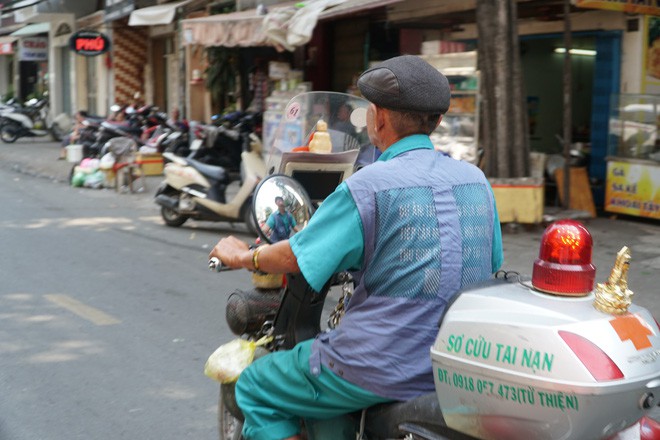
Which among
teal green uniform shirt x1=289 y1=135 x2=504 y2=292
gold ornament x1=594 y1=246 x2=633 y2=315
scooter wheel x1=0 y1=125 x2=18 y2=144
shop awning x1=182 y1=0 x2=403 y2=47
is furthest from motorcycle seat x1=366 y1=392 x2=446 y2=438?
scooter wheel x1=0 y1=125 x2=18 y2=144

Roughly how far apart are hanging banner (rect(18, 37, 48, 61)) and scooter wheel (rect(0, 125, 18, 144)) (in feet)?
28.3

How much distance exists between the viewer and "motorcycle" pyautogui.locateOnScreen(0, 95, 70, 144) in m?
23.2

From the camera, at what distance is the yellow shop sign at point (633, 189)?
9.98 meters

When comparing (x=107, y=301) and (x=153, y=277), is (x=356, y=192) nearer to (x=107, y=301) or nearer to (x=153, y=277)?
(x=107, y=301)

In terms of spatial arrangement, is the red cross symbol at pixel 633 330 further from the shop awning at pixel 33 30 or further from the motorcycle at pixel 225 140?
the shop awning at pixel 33 30

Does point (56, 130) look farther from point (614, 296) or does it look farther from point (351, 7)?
point (614, 296)

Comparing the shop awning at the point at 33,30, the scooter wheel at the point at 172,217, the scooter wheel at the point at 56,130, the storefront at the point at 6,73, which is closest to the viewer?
the scooter wheel at the point at 172,217

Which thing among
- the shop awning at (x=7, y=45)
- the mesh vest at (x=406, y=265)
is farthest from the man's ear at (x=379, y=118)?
the shop awning at (x=7, y=45)

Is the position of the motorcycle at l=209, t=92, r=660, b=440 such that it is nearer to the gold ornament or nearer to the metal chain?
the gold ornament

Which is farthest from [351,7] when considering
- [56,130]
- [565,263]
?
[56,130]

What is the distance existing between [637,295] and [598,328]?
558cm

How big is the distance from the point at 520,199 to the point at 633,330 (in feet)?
25.6

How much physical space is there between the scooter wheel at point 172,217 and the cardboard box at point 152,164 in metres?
5.54

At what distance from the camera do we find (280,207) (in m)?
2.78
